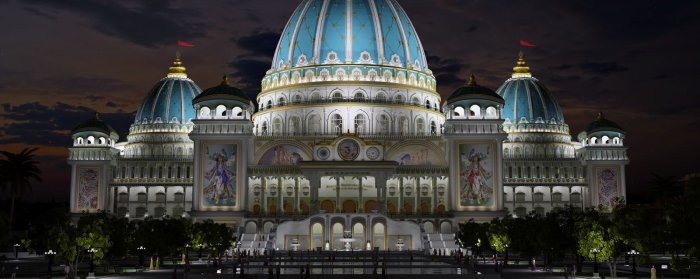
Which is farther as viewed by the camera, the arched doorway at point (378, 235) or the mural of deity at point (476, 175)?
the mural of deity at point (476, 175)

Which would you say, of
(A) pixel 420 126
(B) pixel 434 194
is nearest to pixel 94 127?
(A) pixel 420 126

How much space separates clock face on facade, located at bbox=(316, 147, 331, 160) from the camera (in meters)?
105

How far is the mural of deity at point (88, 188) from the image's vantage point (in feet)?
374

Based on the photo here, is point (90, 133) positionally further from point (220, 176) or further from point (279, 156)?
point (279, 156)

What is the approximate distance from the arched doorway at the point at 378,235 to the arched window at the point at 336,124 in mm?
23917

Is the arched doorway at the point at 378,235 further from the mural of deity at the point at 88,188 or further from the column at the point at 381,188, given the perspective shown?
the mural of deity at the point at 88,188

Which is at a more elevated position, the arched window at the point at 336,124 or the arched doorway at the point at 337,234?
the arched window at the point at 336,124

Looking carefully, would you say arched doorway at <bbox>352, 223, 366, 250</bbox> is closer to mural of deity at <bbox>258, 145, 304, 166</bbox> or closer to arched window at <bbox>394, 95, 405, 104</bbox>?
mural of deity at <bbox>258, 145, 304, 166</bbox>

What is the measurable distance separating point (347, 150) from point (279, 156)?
417 inches

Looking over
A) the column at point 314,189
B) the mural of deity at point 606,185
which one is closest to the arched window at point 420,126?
the column at point 314,189

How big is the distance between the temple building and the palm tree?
8.25 metres

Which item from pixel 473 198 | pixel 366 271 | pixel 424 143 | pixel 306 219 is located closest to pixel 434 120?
pixel 424 143

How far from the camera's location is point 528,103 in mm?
130250

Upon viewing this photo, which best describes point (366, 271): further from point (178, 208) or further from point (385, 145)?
point (178, 208)
